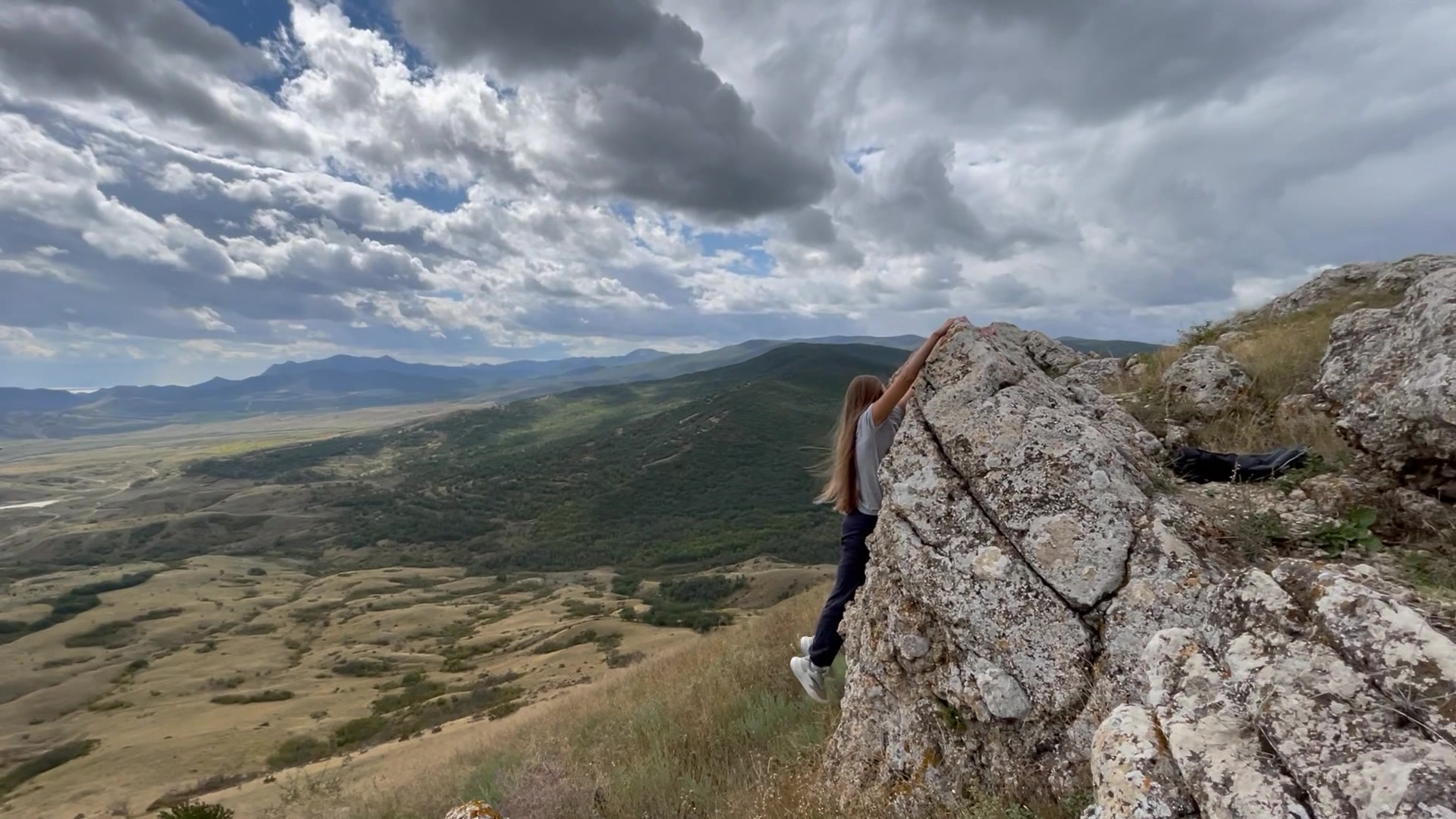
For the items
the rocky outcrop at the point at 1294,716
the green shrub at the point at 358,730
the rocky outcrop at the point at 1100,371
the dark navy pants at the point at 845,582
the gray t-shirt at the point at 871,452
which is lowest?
the green shrub at the point at 358,730

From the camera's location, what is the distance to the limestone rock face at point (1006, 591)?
381 centimetres

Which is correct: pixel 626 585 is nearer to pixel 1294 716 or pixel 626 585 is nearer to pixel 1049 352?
pixel 1049 352

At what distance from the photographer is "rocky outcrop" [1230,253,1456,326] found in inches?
490

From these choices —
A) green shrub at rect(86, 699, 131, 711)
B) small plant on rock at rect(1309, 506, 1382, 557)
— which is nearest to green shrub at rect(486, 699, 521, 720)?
small plant on rock at rect(1309, 506, 1382, 557)

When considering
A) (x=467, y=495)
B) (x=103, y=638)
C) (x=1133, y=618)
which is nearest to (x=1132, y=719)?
(x=1133, y=618)

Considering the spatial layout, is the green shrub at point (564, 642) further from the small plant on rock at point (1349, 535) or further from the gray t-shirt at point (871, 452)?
the small plant on rock at point (1349, 535)

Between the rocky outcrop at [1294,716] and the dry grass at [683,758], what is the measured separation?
1159 mm

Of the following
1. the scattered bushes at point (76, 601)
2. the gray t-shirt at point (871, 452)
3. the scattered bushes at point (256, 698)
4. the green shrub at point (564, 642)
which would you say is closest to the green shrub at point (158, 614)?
the scattered bushes at point (76, 601)

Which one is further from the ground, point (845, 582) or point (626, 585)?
point (845, 582)

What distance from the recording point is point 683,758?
6.43 meters

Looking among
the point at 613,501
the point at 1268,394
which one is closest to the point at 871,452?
the point at 1268,394

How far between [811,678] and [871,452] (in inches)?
90.8

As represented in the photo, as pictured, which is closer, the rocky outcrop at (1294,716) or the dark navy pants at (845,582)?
the rocky outcrop at (1294,716)

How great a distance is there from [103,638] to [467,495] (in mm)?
85274
